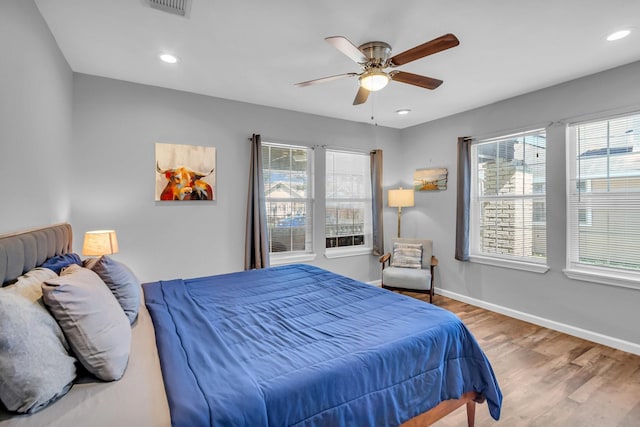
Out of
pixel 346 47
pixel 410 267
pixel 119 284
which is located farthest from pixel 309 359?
pixel 410 267

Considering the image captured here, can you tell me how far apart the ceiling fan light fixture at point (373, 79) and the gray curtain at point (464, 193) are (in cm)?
226

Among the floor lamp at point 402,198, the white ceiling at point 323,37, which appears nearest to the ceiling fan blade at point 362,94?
the white ceiling at point 323,37

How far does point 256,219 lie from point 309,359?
257cm

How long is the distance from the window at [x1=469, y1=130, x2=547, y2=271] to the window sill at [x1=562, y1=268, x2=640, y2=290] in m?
0.32

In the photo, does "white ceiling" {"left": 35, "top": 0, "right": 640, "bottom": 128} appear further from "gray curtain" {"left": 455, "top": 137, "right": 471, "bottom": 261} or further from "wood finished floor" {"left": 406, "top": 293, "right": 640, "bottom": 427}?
"wood finished floor" {"left": 406, "top": 293, "right": 640, "bottom": 427}

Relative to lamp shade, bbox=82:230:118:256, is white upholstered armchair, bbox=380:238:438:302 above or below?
below

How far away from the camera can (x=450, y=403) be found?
1.66 m

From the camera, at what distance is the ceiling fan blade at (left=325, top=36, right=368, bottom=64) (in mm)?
1841

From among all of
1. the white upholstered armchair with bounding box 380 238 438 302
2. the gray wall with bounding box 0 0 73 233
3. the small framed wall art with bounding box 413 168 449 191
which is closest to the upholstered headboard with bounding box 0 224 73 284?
the gray wall with bounding box 0 0 73 233

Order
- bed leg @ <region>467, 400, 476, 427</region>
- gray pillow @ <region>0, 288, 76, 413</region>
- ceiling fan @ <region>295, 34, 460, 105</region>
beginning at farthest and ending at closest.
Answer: ceiling fan @ <region>295, 34, 460, 105</region> → bed leg @ <region>467, 400, 476, 427</region> → gray pillow @ <region>0, 288, 76, 413</region>

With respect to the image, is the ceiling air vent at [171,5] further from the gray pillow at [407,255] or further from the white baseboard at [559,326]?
the white baseboard at [559,326]

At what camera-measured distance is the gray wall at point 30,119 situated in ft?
5.34

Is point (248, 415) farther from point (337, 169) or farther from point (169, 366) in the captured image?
point (337, 169)

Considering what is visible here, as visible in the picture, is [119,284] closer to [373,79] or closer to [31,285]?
[31,285]
